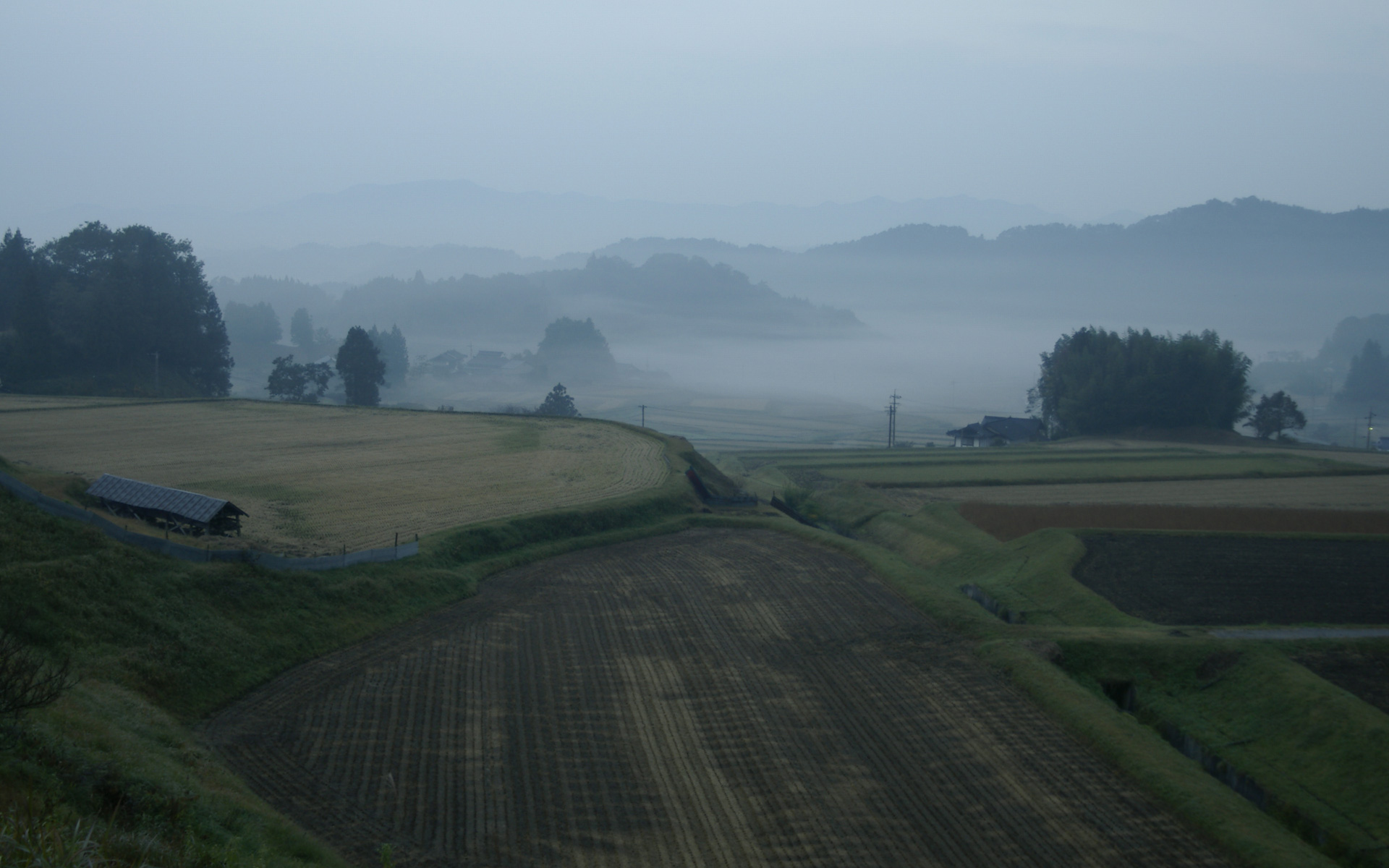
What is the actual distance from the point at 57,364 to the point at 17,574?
6339 cm

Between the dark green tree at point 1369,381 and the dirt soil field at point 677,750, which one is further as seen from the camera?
the dark green tree at point 1369,381

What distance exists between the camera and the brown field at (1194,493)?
39844 mm

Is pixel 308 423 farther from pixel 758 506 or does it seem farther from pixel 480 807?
pixel 480 807

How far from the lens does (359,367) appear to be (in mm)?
80125

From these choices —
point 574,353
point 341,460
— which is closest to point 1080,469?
point 341,460

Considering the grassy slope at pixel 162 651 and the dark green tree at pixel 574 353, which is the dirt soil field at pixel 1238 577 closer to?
the grassy slope at pixel 162 651

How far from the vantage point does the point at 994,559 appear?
30734 mm

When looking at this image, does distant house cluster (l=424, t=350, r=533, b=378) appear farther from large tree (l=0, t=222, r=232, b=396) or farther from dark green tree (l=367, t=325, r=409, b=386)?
large tree (l=0, t=222, r=232, b=396)

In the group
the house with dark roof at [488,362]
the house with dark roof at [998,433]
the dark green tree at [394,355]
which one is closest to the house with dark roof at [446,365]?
the house with dark roof at [488,362]

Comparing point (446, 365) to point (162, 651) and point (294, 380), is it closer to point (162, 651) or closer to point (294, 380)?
point (294, 380)

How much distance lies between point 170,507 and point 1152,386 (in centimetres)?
7596

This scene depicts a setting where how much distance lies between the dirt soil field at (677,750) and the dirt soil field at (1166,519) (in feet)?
49.2

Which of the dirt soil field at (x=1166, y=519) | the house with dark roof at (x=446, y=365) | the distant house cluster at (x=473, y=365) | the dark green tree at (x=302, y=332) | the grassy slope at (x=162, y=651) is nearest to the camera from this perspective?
the grassy slope at (x=162, y=651)

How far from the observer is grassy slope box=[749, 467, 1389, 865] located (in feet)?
45.7
